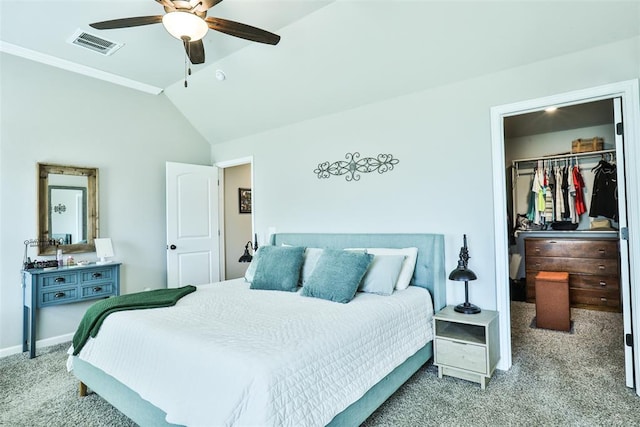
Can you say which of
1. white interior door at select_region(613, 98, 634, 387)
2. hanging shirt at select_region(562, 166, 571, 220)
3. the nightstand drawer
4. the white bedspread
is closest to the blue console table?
the white bedspread

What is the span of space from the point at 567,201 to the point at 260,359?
4905 mm

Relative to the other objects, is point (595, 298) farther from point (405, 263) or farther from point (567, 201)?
point (405, 263)

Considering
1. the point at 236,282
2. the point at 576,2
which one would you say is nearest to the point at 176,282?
the point at 236,282

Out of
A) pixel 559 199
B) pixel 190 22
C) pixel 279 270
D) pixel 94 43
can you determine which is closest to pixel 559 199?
pixel 559 199

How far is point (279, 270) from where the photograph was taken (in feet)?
10.00

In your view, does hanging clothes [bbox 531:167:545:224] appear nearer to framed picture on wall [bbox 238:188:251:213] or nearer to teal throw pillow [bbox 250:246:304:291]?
teal throw pillow [bbox 250:246:304:291]

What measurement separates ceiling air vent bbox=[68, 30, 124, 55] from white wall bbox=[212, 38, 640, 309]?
1.89 m

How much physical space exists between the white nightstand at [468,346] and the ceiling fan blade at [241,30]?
231 centimetres

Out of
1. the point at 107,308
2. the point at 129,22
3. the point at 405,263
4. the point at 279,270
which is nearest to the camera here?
the point at 129,22

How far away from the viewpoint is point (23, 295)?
3373mm

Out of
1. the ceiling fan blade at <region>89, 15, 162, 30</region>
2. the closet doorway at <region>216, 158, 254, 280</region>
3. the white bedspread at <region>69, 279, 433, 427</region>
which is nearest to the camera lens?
the white bedspread at <region>69, 279, 433, 427</region>

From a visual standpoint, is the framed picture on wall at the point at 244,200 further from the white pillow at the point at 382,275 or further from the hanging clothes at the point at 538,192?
the hanging clothes at the point at 538,192

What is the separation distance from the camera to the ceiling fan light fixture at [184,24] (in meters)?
2.02

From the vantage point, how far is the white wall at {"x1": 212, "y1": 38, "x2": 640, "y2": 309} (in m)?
2.56
